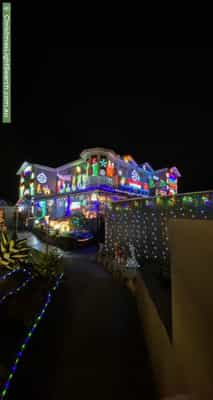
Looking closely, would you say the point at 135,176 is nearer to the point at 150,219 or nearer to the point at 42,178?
the point at 42,178

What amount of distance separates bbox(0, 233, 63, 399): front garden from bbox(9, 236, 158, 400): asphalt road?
0.24 meters

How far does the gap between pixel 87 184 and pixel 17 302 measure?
17314 mm

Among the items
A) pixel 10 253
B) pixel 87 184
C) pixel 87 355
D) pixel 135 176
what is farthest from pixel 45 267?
pixel 135 176

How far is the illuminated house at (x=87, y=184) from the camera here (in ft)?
68.8

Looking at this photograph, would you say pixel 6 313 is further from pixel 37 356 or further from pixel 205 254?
pixel 205 254

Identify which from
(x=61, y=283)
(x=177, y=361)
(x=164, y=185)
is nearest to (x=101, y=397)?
(x=177, y=361)

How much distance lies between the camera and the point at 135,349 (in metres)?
4.10

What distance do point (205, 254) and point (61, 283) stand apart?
6.99m

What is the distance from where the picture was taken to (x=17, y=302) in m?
4.76

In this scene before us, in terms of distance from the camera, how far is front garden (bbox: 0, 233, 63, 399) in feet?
10.7

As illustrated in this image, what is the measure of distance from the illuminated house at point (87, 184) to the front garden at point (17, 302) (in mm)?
12016

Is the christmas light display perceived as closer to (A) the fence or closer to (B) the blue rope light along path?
(A) the fence

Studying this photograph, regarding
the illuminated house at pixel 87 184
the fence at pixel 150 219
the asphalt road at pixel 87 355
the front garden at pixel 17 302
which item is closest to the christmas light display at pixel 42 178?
the illuminated house at pixel 87 184

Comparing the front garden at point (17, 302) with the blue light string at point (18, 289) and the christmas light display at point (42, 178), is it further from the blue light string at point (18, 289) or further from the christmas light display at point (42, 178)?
the christmas light display at point (42, 178)
